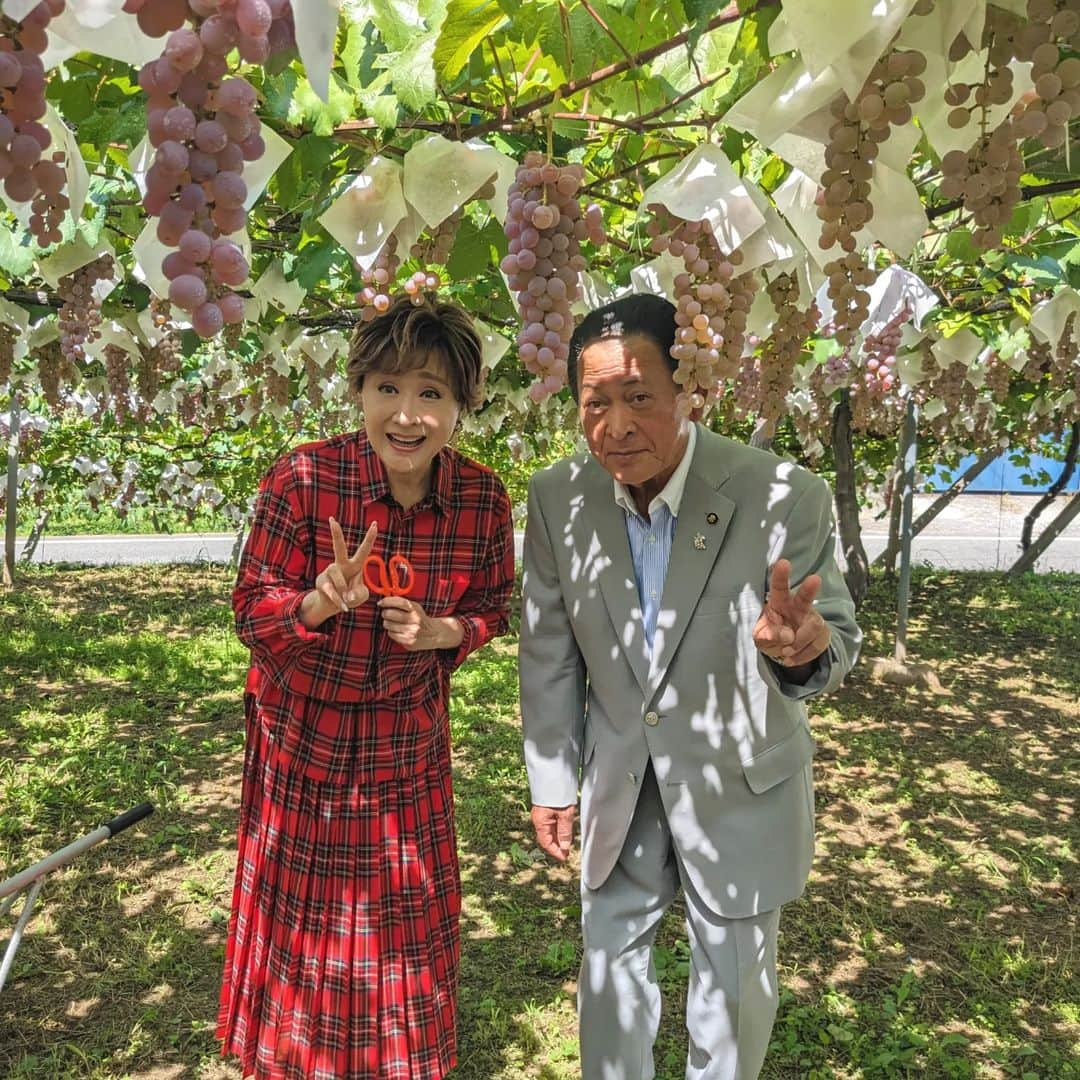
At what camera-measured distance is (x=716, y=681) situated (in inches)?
75.7

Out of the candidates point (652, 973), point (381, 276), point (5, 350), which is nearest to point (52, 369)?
point (5, 350)

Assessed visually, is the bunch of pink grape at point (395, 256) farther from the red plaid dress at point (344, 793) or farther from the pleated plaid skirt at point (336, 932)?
the pleated plaid skirt at point (336, 932)

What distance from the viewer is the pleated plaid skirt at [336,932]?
201cm

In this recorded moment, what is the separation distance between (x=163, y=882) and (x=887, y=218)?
3.42 metres

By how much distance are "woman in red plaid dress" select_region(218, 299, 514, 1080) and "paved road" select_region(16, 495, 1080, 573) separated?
11409mm

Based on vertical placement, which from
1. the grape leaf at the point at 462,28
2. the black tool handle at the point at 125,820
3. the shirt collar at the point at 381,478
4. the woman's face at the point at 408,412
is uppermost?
the grape leaf at the point at 462,28

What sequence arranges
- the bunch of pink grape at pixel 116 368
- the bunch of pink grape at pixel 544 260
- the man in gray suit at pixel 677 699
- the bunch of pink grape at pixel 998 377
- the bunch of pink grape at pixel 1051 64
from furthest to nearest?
1. the bunch of pink grape at pixel 998 377
2. the bunch of pink grape at pixel 116 368
3. the man in gray suit at pixel 677 699
4. the bunch of pink grape at pixel 544 260
5. the bunch of pink grape at pixel 1051 64

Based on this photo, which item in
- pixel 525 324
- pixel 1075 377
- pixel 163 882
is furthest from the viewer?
pixel 1075 377

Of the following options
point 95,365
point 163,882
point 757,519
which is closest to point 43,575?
point 95,365

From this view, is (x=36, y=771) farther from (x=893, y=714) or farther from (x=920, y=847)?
(x=893, y=714)

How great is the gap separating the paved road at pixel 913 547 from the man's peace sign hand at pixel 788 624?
39.8 feet

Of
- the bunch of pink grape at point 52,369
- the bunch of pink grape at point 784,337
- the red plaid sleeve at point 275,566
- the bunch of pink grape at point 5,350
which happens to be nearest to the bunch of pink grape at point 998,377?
the bunch of pink grape at point 784,337

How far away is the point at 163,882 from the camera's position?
11.7ft

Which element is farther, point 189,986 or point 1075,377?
point 1075,377
